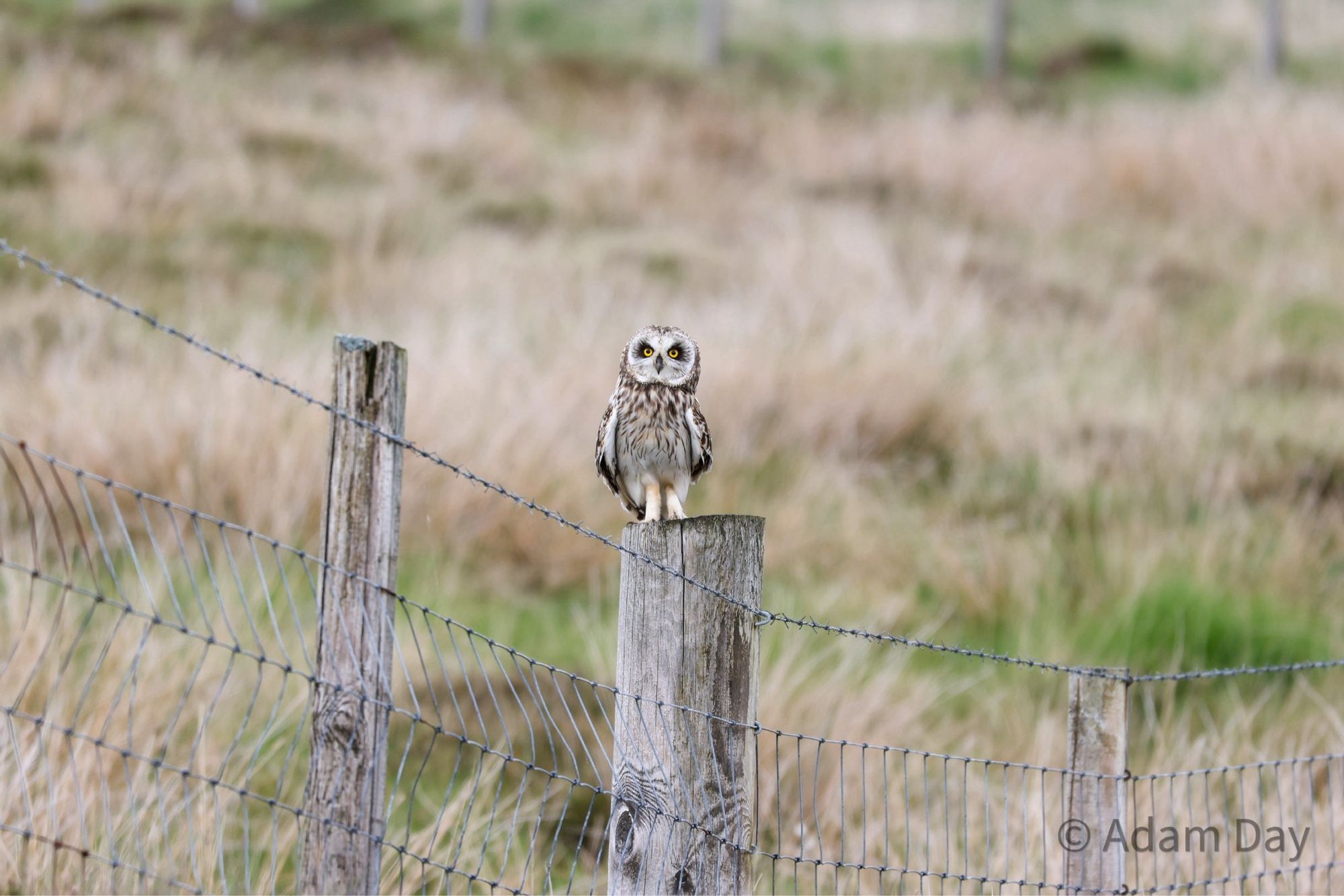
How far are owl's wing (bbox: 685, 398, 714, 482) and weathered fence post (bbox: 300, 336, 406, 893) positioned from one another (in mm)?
648

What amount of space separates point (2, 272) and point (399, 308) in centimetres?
203

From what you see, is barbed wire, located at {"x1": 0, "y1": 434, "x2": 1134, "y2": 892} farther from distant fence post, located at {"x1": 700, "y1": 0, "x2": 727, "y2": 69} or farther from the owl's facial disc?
distant fence post, located at {"x1": 700, "y1": 0, "x2": 727, "y2": 69}

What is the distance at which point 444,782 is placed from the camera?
13.1ft

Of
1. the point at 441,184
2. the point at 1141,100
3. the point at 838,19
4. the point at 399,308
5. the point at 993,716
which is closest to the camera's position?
the point at 993,716

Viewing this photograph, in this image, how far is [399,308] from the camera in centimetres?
779

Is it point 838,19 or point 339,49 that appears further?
point 838,19

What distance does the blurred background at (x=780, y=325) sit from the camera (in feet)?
16.7

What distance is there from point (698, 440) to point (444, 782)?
5.73 feet

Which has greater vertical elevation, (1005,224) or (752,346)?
(1005,224)

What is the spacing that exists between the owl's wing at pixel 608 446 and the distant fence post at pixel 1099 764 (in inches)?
37.6

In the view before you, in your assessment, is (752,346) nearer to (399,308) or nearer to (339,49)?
(399,308)

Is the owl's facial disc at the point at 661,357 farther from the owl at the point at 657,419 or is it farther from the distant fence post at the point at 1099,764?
the distant fence post at the point at 1099,764

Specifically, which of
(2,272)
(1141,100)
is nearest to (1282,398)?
(2,272)

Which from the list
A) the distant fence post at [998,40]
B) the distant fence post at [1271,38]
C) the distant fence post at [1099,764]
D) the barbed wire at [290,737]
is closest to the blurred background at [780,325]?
the barbed wire at [290,737]
